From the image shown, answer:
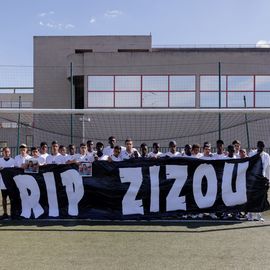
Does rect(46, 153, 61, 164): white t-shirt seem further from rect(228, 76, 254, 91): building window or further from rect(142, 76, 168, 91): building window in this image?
rect(228, 76, 254, 91): building window

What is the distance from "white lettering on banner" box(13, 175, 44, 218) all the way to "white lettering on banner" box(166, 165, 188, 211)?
8.51ft

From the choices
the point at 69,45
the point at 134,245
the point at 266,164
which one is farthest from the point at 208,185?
the point at 69,45

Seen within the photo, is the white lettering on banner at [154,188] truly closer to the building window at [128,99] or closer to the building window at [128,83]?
the building window at [128,99]

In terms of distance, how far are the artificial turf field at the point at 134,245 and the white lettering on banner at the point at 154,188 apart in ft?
1.18

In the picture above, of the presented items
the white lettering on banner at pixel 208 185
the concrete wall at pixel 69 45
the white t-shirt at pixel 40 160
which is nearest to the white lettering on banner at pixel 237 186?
the white lettering on banner at pixel 208 185

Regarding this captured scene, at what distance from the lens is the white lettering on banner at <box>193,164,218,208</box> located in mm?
8719

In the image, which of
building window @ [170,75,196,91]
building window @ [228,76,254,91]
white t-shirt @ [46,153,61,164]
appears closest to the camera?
white t-shirt @ [46,153,61,164]

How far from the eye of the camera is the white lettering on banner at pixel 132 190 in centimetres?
869

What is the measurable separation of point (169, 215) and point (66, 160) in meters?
2.68

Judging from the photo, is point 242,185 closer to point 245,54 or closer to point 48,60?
point 245,54

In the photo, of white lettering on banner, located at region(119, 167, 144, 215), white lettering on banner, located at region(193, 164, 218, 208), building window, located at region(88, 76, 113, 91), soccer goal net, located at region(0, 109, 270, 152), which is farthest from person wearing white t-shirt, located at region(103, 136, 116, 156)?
building window, located at region(88, 76, 113, 91)

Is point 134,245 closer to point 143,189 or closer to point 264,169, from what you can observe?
point 143,189

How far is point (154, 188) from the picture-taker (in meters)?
8.76

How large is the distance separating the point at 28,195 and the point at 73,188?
36.7 inches
